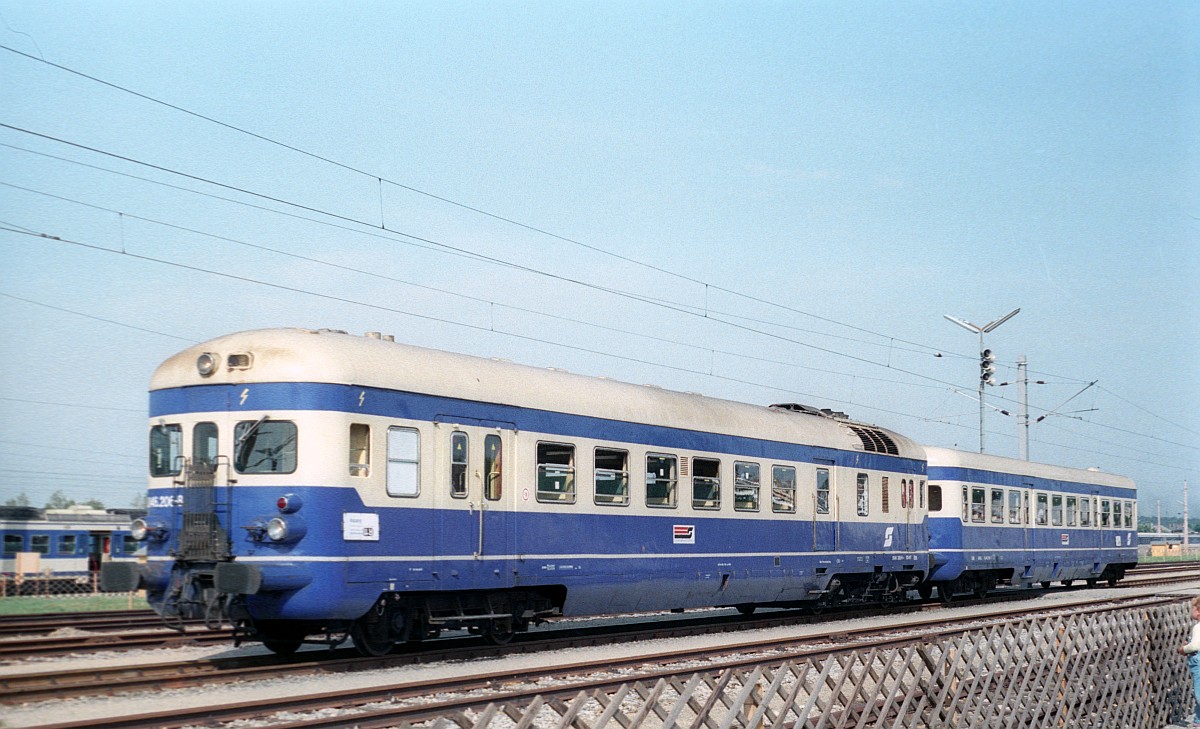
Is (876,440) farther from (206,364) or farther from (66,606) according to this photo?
(66,606)

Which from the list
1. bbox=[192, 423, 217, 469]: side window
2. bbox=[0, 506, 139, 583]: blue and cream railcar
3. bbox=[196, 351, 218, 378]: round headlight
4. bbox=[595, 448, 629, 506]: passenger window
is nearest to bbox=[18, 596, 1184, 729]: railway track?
bbox=[192, 423, 217, 469]: side window

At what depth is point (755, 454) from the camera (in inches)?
889

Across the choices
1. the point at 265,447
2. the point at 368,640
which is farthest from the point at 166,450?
the point at 368,640

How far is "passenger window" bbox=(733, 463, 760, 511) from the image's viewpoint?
2195 centimetres

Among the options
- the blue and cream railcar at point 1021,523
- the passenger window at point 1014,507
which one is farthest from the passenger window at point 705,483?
the passenger window at point 1014,507

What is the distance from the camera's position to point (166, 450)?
51.8 feet

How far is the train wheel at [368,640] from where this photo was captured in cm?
1547

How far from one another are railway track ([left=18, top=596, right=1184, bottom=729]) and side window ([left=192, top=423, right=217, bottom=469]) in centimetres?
271

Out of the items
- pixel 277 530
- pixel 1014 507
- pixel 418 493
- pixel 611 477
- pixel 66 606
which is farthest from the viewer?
pixel 1014 507

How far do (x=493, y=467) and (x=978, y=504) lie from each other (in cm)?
1795

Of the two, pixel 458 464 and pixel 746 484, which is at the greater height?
pixel 458 464

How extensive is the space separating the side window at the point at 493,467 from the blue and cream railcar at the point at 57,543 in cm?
3183

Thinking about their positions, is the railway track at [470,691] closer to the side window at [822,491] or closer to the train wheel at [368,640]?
the train wheel at [368,640]

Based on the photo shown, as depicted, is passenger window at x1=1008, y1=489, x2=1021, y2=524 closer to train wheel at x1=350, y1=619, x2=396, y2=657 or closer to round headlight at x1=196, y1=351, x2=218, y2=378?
train wheel at x1=350, y1=619, x2=396, y2=657
